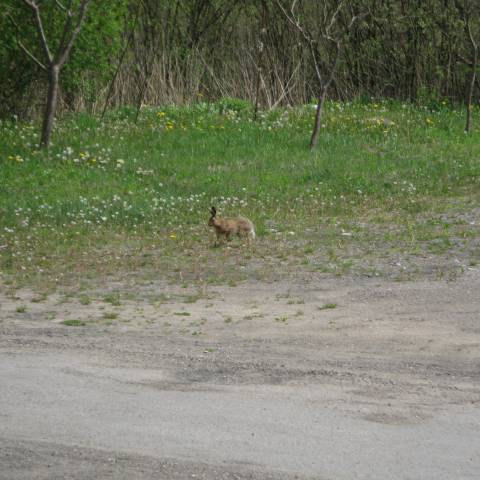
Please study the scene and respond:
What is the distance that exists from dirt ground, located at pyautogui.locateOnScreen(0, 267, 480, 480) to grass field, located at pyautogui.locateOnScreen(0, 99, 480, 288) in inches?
53.9

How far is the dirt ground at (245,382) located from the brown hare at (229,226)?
6.57 ft

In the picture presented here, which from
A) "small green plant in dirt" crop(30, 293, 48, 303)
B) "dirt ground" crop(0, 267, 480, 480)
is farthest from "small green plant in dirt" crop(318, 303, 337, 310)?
"small green plant in dirt" crop(30, 293, 48, 303)

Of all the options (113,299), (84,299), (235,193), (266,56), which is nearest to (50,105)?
(235,193)

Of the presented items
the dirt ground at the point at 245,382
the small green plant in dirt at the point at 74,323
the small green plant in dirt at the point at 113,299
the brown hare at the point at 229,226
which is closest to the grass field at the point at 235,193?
the brown hare at the point at 229,226

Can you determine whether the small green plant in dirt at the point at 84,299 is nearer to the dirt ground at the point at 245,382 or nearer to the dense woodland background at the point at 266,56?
the dirt ground at the point at 245,382

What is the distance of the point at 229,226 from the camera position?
14.3m

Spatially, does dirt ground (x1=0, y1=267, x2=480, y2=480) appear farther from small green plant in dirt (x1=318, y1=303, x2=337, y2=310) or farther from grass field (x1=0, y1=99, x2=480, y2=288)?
grass field (x1=0, y1=99, x2=480, y2=288)

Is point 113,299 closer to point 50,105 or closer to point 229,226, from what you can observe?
point 229,226

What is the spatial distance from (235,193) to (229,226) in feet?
12.1

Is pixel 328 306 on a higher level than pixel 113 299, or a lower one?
higher

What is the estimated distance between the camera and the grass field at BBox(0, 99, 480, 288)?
13773 mm

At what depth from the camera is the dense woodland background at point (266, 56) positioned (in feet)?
86.5

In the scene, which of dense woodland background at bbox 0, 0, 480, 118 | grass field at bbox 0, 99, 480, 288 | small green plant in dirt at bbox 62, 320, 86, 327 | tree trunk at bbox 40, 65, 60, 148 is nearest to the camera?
small green plant in dirt at bbox 62, 320, 86, 327

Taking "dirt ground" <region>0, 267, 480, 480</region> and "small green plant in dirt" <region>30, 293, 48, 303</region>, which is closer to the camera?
"dirt ground" <region>0, 267, 480, 480</region>
